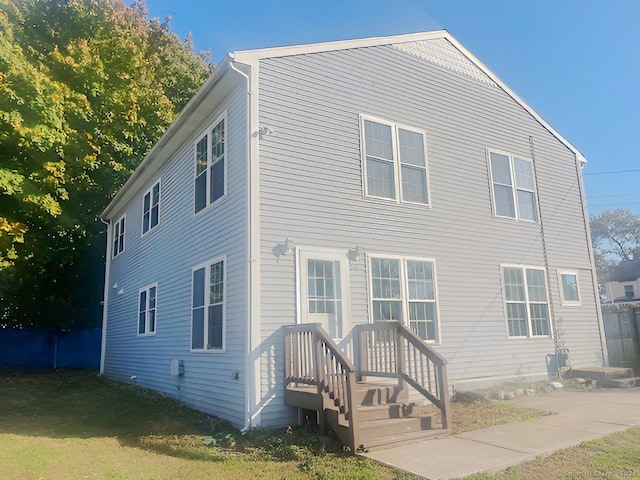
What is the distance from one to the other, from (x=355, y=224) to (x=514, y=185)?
516cm

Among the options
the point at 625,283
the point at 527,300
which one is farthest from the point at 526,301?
the point at 625,283

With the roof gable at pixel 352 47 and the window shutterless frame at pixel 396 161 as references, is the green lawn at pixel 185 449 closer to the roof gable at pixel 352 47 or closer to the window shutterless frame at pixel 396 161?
the window shutterless frame at pixel 396 161

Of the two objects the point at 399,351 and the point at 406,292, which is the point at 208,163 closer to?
the point at 406,292

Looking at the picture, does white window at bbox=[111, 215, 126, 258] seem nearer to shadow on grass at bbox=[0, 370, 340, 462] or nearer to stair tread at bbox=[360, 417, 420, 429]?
shadow on grass at bbox=[0, 370, 340, 462]

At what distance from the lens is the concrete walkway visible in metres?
5.03

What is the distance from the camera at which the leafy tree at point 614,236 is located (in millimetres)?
54944

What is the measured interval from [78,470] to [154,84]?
1830 cm

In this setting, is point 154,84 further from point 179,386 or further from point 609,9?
point 609,9

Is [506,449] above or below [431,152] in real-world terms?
below

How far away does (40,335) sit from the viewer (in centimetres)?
2050

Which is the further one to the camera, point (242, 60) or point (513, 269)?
point (513, 269)

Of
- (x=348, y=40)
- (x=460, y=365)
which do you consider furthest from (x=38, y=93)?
(x=460, y=365)

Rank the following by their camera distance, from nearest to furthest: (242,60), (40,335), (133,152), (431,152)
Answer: (242,60) → (431,152) → (133,152) → (40,335)

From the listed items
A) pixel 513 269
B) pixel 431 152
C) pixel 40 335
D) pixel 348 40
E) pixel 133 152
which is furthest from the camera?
pixel 40 335
